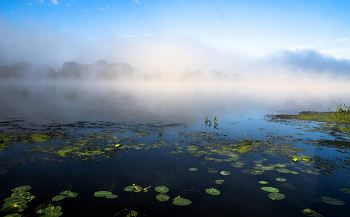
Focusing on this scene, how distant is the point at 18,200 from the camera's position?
7.03 m

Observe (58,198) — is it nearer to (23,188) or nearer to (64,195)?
(64,195)

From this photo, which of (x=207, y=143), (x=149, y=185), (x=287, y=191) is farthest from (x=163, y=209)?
(x=207, y=143)

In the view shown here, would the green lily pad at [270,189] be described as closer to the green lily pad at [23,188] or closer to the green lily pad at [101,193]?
the green lily pad at [101,193]

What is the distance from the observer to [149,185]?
8500 mm

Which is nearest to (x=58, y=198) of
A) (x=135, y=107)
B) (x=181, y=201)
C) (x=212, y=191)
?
(x=181, y=201)

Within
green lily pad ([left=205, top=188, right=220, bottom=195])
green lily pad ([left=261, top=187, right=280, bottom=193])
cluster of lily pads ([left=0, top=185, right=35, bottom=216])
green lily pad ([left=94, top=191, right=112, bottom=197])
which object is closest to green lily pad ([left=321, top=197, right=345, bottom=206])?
green lily pad ([left=261, top=187, right=280, bottom=193])

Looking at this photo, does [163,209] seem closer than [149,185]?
Yes

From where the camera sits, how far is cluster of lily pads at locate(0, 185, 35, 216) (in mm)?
6543

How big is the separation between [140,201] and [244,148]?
27.7 ft

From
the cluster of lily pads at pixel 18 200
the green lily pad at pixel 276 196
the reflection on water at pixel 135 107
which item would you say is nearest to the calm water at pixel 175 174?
the green lily pad at pixel 276 196

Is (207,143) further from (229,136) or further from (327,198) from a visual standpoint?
(327,198)

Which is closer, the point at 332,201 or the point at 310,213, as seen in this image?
the point at 310,213

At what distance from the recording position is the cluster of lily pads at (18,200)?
258 inches

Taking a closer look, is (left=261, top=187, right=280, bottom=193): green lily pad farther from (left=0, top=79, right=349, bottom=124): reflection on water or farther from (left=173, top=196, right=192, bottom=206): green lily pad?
(left=0, top=79, right=349, bottom=124): reflection on water
